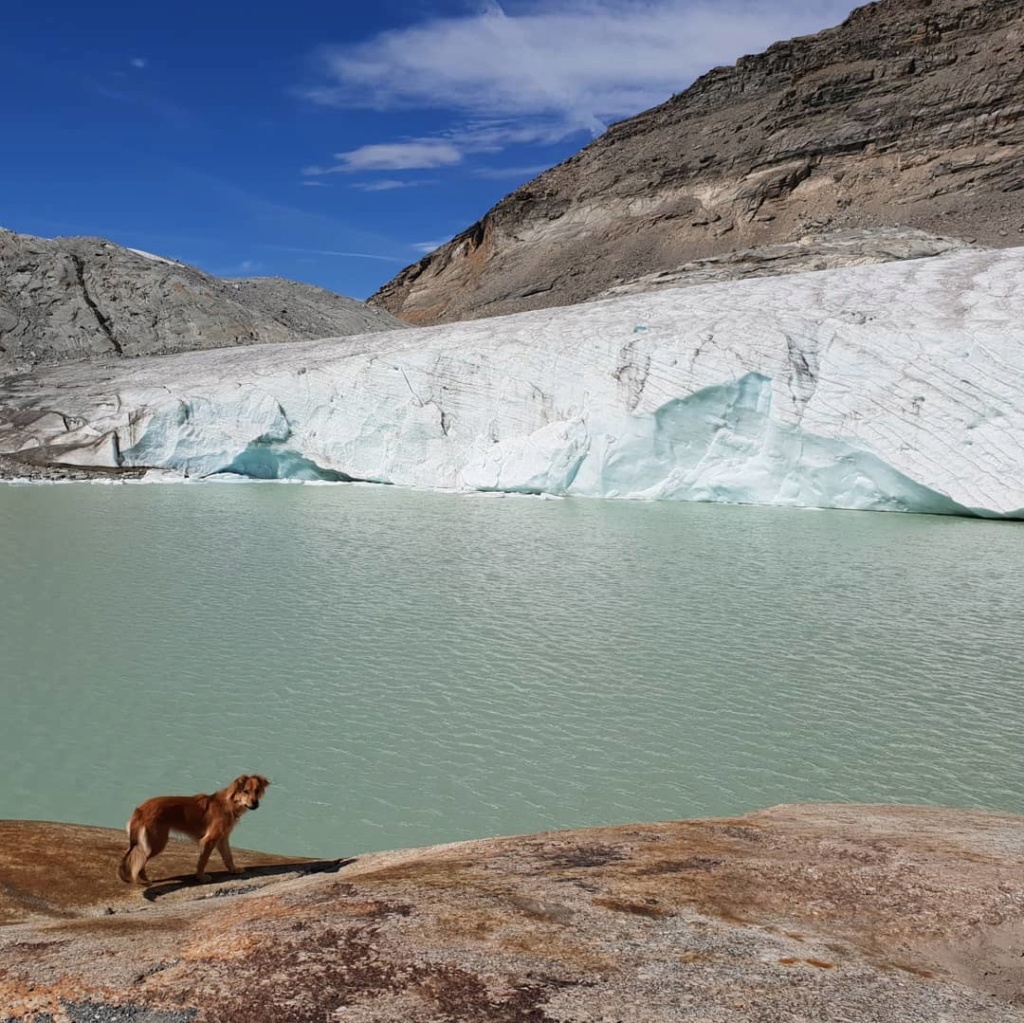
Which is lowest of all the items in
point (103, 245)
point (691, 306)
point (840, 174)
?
point (691, 306)

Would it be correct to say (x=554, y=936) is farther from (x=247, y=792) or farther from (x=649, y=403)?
(x=649, y=403)

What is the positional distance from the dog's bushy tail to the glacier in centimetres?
1406

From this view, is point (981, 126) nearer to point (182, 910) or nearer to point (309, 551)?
point (309, 551)

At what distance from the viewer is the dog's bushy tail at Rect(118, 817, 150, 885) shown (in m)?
2.55

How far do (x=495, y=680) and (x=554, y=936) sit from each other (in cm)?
422

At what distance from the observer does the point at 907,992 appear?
1.65 meters

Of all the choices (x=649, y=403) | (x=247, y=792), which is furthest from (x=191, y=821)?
(x=649, y=403)

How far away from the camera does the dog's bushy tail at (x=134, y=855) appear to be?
2555mm

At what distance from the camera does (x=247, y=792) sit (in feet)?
8.58

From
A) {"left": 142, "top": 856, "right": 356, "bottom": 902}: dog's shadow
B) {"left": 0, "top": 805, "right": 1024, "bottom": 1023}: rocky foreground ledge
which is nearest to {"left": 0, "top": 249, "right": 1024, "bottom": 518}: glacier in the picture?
{"left": 0, "top": 805, "right": 1024, "bottom": 1023}: rocky foreground ledge

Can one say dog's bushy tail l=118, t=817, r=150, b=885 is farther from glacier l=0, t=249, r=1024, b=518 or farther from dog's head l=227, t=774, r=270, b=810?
glacier l=0, t=249, r=1024, b=518

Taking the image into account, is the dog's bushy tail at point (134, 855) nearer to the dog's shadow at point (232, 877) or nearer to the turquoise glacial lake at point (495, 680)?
the dog's shadow at point (232, 877)

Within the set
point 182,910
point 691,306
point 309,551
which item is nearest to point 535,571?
point 309,551

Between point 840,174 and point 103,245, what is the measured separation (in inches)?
1300
